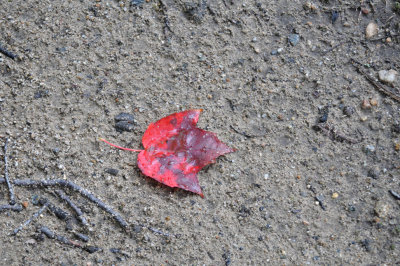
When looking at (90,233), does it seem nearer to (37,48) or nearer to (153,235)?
(153,235)

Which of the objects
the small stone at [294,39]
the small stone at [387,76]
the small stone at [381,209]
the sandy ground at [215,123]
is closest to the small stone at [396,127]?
the sandy ground at [215,123]

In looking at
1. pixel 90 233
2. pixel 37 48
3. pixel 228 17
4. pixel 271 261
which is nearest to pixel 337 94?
pixel 228 17

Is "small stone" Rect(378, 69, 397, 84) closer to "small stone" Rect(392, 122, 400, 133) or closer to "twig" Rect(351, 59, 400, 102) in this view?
"twig" Rect(351, 59, 400, 102)

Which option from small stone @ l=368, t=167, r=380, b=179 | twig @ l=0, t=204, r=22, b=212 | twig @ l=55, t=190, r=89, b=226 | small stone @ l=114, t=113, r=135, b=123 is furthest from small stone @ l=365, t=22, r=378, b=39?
twig @ l=0, t=204, r=22, b=212

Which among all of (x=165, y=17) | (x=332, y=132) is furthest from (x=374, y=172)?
(x=165, y=17)

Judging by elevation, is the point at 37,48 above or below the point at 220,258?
above

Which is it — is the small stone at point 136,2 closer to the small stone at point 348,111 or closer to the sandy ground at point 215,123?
the sandy ground at point 215,123

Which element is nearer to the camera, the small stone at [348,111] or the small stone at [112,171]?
the small stone at [112,171]
